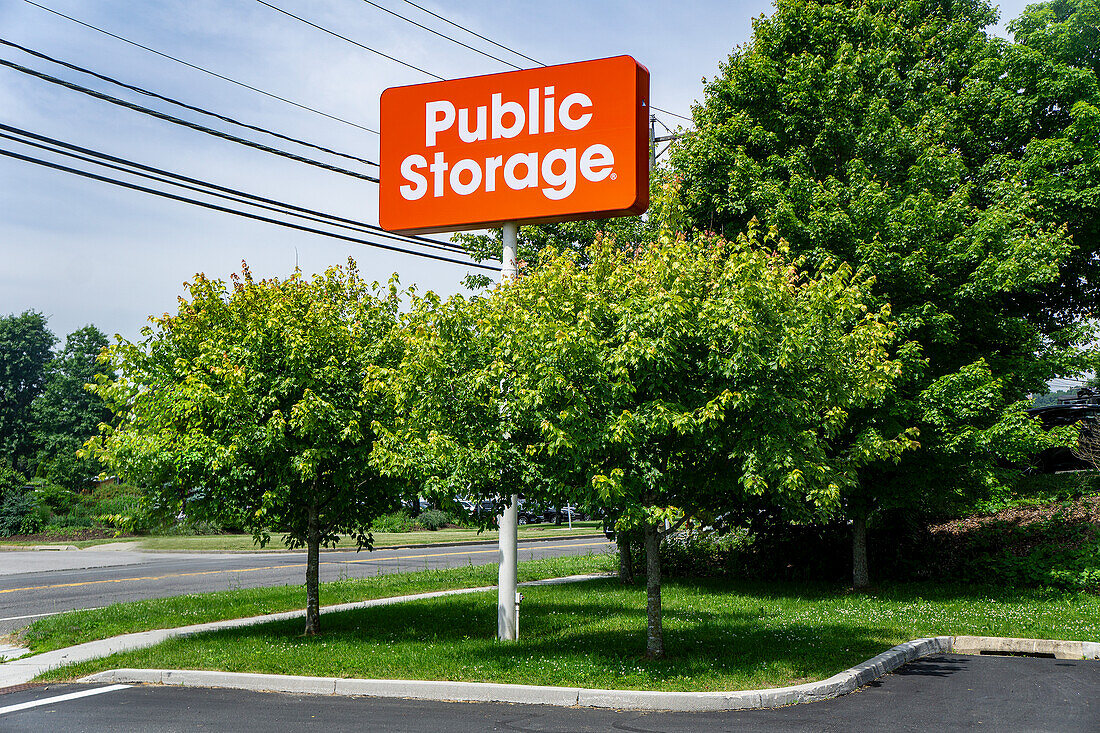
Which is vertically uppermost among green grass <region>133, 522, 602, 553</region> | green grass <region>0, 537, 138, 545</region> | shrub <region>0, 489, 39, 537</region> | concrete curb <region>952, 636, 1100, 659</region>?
shrub <region>0, 489, 39, 537</region>

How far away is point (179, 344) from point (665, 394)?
7274mm

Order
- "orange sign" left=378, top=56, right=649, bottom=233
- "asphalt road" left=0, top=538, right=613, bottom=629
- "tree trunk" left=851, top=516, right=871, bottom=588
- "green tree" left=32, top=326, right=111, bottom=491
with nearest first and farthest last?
1. "orange sign" left=378, top=56, right=649, bottom=233
2. "tree trunk" left=851, top=516, right=871, bottom=588
3. "asphalt road" left=0, top=538, right=613, bottom=629
4. "green tree" left=32, top=326, right=111, bottom=491

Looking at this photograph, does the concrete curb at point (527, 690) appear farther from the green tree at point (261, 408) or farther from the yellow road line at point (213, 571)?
the yellow road line at point (213, 571)

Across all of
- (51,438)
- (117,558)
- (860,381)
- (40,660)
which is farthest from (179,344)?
(51,438)

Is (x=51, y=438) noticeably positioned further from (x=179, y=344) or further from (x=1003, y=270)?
Answer: (x=1003, y=270)

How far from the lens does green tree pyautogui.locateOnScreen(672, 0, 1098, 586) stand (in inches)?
632

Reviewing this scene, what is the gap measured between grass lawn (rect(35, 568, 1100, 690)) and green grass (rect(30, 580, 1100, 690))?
2 centimetres

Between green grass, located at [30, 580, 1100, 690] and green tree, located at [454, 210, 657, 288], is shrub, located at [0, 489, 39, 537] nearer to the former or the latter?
green tree, located at [454, 210, 657, 288]

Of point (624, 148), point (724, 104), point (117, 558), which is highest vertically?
point (724, 104)

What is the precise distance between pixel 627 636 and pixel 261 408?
20.0ft

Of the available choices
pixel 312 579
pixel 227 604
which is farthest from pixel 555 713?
pixel 227 604

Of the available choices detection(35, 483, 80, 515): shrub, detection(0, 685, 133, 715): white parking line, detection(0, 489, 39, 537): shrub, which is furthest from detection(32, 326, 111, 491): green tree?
detection(0, 685, 133, 715): white parking line

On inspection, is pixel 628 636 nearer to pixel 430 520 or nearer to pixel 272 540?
pixel 272 540

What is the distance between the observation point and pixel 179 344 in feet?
39.9
